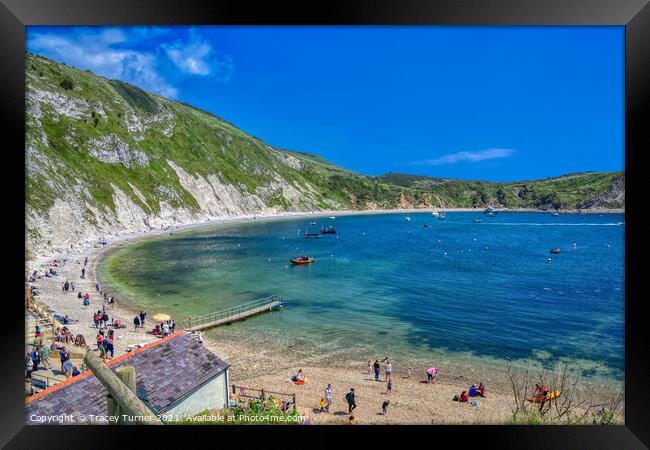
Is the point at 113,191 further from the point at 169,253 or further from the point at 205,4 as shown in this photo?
the point at 205,4

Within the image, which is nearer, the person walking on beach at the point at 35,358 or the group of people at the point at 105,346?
the person walking on beach at the point at 35,358

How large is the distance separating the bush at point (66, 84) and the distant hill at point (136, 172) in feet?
0.61

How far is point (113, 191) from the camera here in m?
59.1

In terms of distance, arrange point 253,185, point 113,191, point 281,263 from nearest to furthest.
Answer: point 281,263
point 113,191
point 253,185

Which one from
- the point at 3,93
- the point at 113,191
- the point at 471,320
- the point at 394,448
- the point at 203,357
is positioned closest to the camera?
the point at 394,448

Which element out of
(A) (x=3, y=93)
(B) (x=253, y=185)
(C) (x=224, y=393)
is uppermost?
(B) (x=253, y=185)

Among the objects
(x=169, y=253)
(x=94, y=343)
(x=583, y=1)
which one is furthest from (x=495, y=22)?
(x=169, y=253)

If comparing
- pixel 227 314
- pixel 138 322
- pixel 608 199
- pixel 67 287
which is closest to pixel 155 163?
pixel 67 287

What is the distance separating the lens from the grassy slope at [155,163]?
53844 mm

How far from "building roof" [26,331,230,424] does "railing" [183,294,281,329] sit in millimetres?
11557

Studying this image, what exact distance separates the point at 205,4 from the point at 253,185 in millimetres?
110748

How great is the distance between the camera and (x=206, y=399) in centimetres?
1020

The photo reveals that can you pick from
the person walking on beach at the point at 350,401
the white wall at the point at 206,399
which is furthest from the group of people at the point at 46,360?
the person walking on beach at the point at 350,401

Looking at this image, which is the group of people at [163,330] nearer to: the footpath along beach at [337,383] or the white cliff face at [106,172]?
the footpath along beach at [337,383]
